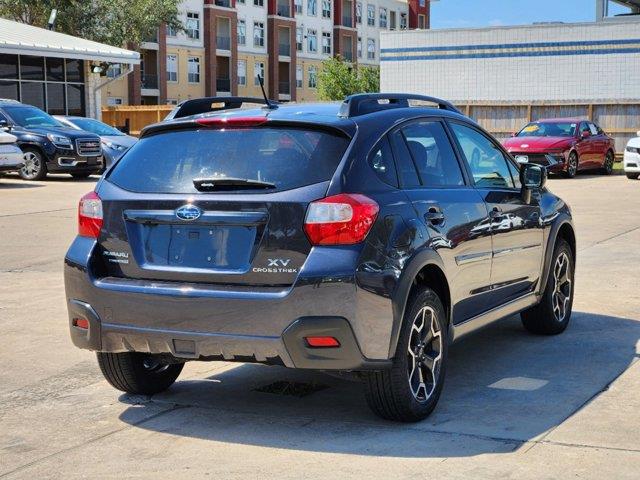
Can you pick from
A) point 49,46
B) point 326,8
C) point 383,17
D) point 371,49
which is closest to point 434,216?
point 49,46

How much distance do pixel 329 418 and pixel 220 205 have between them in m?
1.28

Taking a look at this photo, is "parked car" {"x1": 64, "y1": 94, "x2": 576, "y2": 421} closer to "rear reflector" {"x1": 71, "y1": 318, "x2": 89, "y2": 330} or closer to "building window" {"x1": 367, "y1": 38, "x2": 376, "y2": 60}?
"rear reflector" {"x1": 71, "y1": 318, "x2": 89, "y2": 330}

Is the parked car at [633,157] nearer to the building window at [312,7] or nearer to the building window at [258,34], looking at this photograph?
the building window at [258,34]

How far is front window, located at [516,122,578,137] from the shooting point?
95.4 ft

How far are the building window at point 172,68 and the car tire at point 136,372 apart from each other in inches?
2726

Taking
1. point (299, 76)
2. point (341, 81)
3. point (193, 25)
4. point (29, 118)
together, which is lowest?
point (29, 118)

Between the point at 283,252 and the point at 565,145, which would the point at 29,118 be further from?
the point at 283,252

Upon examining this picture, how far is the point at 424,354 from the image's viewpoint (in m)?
5.70

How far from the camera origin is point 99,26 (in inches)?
2334

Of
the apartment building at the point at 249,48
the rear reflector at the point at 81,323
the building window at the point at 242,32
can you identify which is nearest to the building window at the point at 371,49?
the apartment building at the point at 249,48

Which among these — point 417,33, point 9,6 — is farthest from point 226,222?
point 9,6

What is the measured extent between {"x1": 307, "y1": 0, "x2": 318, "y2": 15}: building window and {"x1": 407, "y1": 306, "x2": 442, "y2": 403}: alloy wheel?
83518mm

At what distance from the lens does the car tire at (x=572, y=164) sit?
93.5 feet

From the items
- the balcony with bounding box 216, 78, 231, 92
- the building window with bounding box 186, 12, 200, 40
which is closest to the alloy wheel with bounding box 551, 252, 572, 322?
the building window with bounding box 186, 12, 200, 40
